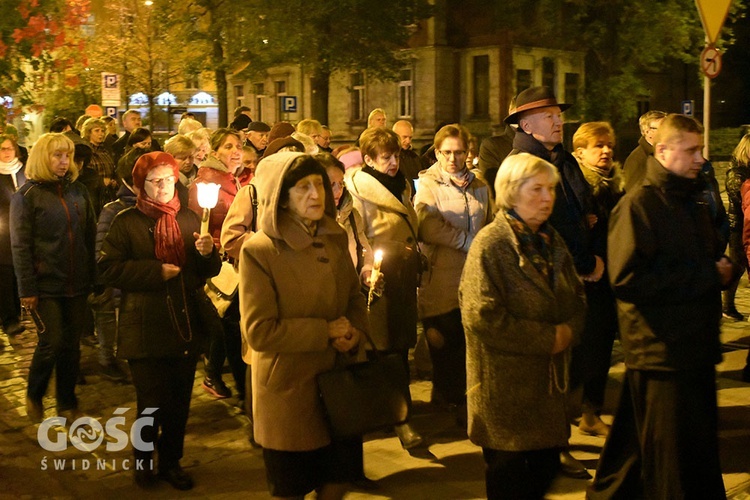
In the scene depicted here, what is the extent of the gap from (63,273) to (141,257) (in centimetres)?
162

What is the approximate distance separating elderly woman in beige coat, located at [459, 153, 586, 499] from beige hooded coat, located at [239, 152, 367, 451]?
0.69 metres

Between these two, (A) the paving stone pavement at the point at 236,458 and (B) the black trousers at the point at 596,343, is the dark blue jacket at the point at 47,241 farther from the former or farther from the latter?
(B) the black trousers at the point at 596,343

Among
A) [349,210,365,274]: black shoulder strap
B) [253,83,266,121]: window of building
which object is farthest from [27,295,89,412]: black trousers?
[253,83,266,121]: window of building

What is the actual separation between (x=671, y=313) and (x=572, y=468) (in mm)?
1567

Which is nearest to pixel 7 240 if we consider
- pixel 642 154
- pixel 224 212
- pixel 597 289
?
pixel 224 212

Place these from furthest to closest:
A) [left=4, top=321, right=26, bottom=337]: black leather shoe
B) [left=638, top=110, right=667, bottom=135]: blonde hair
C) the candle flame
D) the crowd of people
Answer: [left=4, top=321, right=26, bottom=337]: black leather shoe → [left=638, top=110, right=667, bottom=135]: blonde hair → the candle flame → the crowd of people

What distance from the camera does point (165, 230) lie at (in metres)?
5.77

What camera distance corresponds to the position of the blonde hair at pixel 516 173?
172 inches

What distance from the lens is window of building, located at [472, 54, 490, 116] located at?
1481 inches

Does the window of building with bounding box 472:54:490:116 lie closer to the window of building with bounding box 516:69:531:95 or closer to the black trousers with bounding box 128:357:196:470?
the window of building with bounding box 516:69:531:95

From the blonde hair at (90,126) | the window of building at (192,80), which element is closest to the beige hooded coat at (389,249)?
the blonde hair at (90,126)

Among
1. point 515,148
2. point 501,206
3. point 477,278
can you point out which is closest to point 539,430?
point 477,278

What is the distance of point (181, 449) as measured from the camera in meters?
5.87

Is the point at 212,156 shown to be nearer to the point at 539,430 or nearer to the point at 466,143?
the point at 466,143
